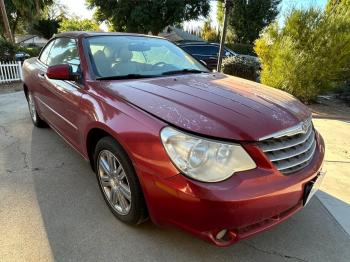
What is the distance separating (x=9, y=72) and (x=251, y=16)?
24908 mm

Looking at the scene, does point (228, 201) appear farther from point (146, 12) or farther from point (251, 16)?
Result: point (251, 16)

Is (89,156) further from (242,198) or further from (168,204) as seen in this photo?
(242,198)

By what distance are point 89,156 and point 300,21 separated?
247 inches

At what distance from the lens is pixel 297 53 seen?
24.3ft

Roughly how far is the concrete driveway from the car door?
54cm

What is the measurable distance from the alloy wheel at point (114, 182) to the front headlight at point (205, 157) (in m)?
0.60

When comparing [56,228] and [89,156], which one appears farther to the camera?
[89,156]

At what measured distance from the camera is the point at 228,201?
1.89 m

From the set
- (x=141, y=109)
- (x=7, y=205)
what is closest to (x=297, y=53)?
(x=141, y=109)

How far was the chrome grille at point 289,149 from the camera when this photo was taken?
2123 millimetres

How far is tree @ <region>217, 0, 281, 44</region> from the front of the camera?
2989 centimetres

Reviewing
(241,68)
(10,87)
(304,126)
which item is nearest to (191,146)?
(304,126)

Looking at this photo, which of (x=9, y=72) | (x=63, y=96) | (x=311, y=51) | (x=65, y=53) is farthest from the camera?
(x=9, y=72)

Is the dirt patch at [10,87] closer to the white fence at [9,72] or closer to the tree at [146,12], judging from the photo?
the white fence at [9,72]
